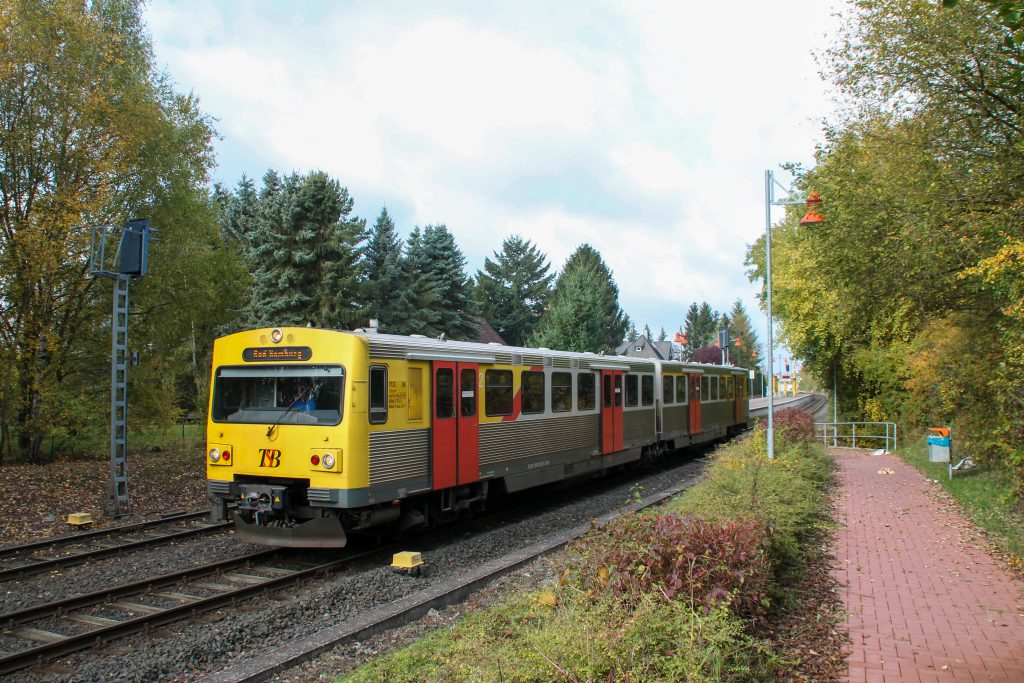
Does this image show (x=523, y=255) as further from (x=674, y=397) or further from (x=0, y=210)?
(x=0, y=210)

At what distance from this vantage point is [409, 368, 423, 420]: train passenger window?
9.39m

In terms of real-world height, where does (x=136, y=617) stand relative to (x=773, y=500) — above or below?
below

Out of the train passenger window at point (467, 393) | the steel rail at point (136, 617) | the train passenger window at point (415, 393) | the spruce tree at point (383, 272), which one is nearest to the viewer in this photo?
the steel rail at point (136, 617)

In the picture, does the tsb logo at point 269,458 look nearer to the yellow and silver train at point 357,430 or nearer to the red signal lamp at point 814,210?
the yellow and silver train at point 357,430

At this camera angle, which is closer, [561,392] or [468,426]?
[468,426]

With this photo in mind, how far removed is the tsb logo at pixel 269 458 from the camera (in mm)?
8680

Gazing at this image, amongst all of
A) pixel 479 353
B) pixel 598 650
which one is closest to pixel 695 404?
pixel 479 353

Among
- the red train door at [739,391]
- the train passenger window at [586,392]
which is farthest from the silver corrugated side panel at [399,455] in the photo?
the red train door at [739,391]

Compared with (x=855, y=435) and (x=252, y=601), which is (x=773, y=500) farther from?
(x=855, y=435)

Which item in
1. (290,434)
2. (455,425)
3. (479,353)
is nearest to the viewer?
(290,434)

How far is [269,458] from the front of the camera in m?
8.74

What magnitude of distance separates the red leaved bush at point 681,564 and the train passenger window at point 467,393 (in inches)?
175

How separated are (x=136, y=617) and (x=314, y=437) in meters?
2.56

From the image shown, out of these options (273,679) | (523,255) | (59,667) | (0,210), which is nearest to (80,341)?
(0,210)
